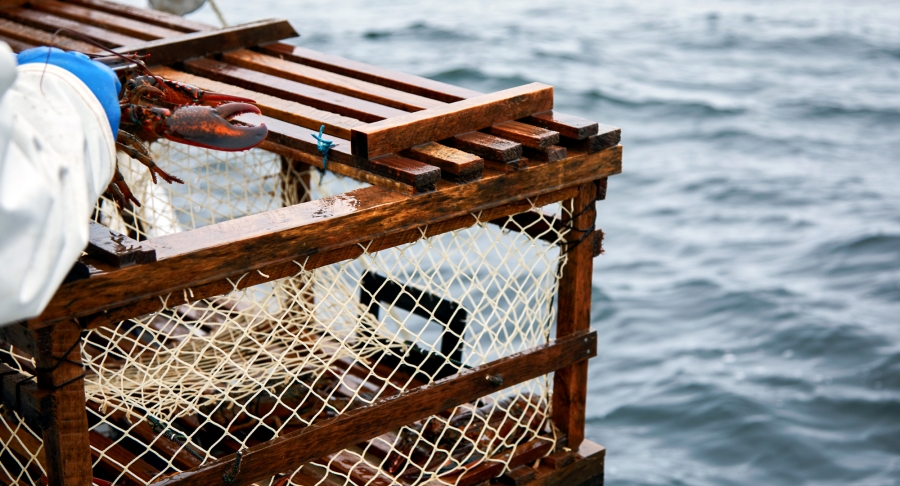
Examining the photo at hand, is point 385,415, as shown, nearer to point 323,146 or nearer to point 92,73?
point 323,146

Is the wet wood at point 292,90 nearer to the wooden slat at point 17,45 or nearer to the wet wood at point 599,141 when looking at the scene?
the wet wood at point 599,141

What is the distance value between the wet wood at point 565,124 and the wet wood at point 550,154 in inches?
2.6

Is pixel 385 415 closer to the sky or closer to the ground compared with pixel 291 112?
closer to the ground

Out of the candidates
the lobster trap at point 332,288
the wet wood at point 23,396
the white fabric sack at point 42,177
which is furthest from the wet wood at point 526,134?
the wet wood at point 23,396

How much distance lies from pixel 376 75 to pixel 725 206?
272 inches

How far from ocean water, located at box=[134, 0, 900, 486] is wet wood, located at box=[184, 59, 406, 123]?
153 inches

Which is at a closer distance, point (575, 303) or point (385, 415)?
point (385, 415)

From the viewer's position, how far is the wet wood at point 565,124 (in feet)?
9.50

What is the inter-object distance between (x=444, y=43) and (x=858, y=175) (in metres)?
5.82

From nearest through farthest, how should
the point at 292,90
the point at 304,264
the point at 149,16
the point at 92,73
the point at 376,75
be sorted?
→ the point at 92,73
the point at 304,264
the point at 292,90
the point at 376,75
the point at 149,16

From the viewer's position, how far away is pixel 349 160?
2.71m

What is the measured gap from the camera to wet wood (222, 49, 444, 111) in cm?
305

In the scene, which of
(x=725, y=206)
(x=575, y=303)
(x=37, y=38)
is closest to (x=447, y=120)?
(x=575, y=303)

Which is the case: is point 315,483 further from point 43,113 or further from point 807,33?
point 807,33
